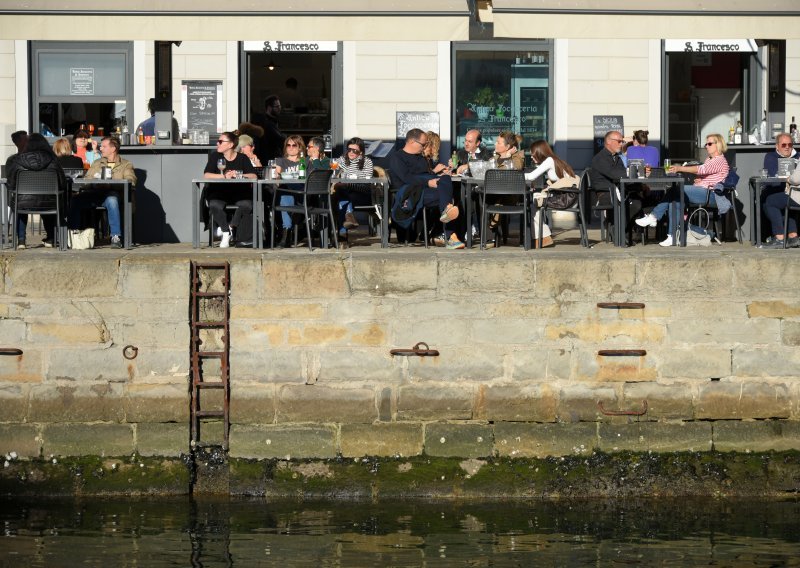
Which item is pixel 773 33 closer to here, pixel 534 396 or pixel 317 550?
pixel 534 396

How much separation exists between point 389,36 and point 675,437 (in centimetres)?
419

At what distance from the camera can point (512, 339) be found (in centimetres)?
1384

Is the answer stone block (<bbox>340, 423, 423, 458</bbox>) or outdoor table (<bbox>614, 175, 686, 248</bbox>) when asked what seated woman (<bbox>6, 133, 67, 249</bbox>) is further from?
outdoor table (<bbox>614, 175, 686, 248</bbox>)

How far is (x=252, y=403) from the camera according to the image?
13883 millimetres

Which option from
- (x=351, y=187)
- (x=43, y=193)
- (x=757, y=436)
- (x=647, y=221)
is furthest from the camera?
(x=351, y=187)

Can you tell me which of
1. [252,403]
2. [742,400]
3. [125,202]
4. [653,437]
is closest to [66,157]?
[125,202]

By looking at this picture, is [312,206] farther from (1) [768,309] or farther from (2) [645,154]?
(2) [645,154]

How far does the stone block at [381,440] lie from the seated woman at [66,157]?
463cm

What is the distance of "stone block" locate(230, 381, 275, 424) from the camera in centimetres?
1388

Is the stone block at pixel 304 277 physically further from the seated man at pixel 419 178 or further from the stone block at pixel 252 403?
the seated man at pixel 419 178

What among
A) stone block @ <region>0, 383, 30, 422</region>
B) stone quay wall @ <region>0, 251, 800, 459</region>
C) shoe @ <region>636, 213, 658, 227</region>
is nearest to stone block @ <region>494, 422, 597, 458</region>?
stone quay wall @ <region>0, 251, 800, 459</region>

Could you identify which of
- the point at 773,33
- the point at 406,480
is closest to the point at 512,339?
the point at 406,480

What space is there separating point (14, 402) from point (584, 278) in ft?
15.0

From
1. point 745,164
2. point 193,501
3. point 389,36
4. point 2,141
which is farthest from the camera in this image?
point 2,141
